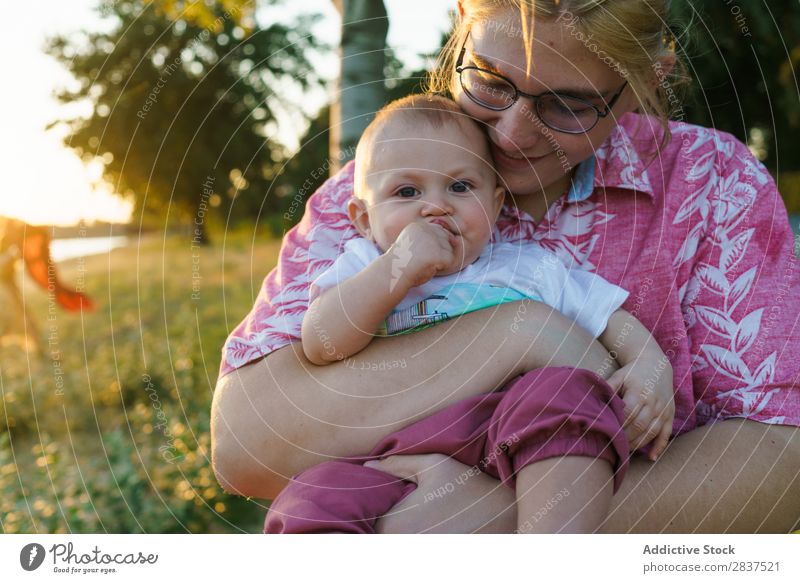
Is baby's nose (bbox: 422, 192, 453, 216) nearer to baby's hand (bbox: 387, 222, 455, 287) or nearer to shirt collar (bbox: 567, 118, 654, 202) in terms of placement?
baby's hand (bbox: 387, 222, 455, 287)

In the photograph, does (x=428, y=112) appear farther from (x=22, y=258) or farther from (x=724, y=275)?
(x=22, y=258)

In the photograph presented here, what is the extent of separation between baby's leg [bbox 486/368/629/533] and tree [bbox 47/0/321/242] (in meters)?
2.34

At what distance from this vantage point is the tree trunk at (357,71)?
2338mm

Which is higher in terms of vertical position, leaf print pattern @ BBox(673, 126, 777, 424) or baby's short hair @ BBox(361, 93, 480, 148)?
baby's short hair @ BBox(361, 93, 480, 148)

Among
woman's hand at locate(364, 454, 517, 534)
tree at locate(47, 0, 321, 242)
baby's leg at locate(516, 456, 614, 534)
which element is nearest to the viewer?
baby's leg at locate(516, 456, 614, 534)

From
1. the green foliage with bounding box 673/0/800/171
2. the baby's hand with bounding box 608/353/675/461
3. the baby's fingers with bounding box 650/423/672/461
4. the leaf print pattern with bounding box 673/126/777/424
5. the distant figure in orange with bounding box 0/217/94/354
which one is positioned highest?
the green foliage with bounding box 673/0/800/171

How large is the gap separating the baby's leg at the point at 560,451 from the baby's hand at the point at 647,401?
0.40 feet

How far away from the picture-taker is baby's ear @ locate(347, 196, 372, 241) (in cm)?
156

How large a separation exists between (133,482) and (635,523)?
1.82m

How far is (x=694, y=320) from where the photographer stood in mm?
1535

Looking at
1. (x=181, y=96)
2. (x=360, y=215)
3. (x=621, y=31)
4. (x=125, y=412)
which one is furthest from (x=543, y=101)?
(x=181, y=96)

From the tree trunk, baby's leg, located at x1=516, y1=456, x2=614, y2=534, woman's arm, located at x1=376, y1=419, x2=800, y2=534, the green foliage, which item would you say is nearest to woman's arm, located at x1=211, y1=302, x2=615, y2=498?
woman's arm, located at x1=376, y1=419, x2=800, y2=534
